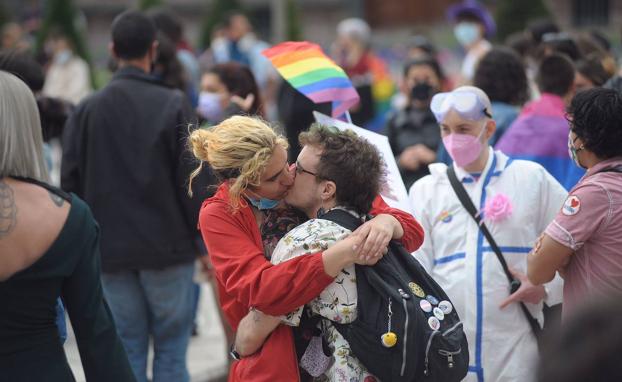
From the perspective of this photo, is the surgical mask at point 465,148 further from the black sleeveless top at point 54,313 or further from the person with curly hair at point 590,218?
the black sleeveless top at point 54,313

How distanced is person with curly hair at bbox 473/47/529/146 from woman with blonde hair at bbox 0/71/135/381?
10.9 ft

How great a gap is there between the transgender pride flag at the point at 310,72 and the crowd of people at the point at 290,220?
0.34 m

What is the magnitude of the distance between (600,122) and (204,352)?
4.47 m

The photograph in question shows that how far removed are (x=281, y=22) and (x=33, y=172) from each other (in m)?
16.1

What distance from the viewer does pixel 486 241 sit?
13.2 feet

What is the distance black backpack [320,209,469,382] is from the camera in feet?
9.56

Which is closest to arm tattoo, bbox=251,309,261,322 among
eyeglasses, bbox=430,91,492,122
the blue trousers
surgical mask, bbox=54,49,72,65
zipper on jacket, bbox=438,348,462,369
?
zipper on jacket, bbox=438,348,462,369

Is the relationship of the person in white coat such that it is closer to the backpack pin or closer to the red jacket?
the red jacket

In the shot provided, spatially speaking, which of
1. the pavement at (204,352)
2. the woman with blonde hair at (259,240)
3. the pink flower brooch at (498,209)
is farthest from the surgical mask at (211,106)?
the woman with blonde hair at (259,240)

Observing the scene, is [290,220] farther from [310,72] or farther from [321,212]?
[310,72]

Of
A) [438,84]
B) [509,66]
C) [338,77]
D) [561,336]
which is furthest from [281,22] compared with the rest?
[561,336]

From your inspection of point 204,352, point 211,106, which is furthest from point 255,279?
point 204,352

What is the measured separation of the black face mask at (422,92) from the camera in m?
6.61

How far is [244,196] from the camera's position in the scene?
3.24 meters
